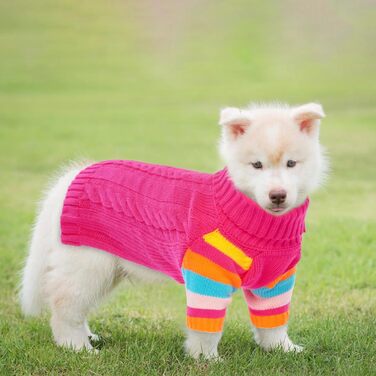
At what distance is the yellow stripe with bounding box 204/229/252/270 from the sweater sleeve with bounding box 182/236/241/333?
0.06 ft

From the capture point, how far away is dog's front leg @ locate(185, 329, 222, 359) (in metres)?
3.81

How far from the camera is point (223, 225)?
3.68 meters

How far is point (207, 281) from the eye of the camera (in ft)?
12.0

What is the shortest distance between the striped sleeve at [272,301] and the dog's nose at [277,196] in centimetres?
52

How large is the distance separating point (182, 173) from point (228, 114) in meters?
0.42

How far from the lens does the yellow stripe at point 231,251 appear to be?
3.65m

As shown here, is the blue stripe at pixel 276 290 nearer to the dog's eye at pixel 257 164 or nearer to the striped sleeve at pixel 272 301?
the striped sleeve at pixel 272 301

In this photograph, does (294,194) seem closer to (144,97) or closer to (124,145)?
(124,145)

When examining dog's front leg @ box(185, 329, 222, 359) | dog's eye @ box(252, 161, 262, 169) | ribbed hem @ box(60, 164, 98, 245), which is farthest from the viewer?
ribbed hem @ box(60, 164, 98, 245)

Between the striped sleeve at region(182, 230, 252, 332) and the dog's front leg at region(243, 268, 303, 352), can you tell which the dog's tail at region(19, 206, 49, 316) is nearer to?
the striped sleeve at region(182, 230, 252, 332)

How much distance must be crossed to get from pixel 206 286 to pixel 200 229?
26cm

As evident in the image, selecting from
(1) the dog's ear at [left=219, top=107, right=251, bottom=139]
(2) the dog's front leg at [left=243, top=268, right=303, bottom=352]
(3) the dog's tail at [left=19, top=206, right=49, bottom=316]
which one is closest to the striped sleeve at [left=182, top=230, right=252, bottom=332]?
(2) the dog's front leg at [left=243, top=268, right=303, bottom=352]

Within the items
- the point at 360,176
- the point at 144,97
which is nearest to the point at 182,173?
the point at 360,176

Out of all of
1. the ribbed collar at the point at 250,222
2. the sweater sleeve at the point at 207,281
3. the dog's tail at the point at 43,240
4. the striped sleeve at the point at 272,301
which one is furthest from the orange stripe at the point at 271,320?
the dog's tail at the point at 43,240
